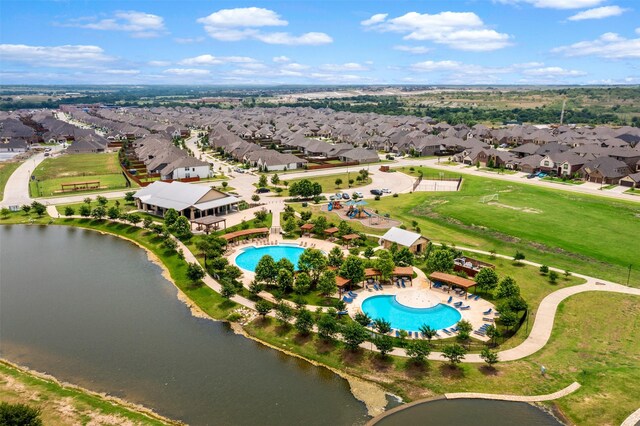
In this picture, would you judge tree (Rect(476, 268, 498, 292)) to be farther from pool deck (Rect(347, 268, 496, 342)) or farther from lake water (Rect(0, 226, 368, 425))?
lake water (Rect(0, 226, 368, 425))

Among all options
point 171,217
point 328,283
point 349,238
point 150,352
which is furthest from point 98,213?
point 328,283

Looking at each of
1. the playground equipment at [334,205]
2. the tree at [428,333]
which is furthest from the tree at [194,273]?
the playground equipment at [334,205]

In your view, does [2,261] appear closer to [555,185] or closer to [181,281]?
[181,281]

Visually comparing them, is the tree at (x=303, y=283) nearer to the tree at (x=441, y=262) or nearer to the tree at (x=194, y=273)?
the tree at (x=194, y=273)

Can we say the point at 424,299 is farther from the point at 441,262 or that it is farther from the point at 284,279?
the point at 284,279

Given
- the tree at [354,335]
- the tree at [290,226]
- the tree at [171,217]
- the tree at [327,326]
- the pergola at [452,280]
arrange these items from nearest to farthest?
the tree at [354,335] < the tree at [327,326] < the pergola at [452,280] < the tree at [290,226] < the tree at [171,217]

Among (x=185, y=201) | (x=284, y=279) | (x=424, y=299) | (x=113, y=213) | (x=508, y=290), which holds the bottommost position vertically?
(x=424, y=299)

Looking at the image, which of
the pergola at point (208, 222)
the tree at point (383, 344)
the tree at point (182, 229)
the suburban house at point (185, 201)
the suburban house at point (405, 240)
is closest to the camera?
the tree at point (383, 344)
